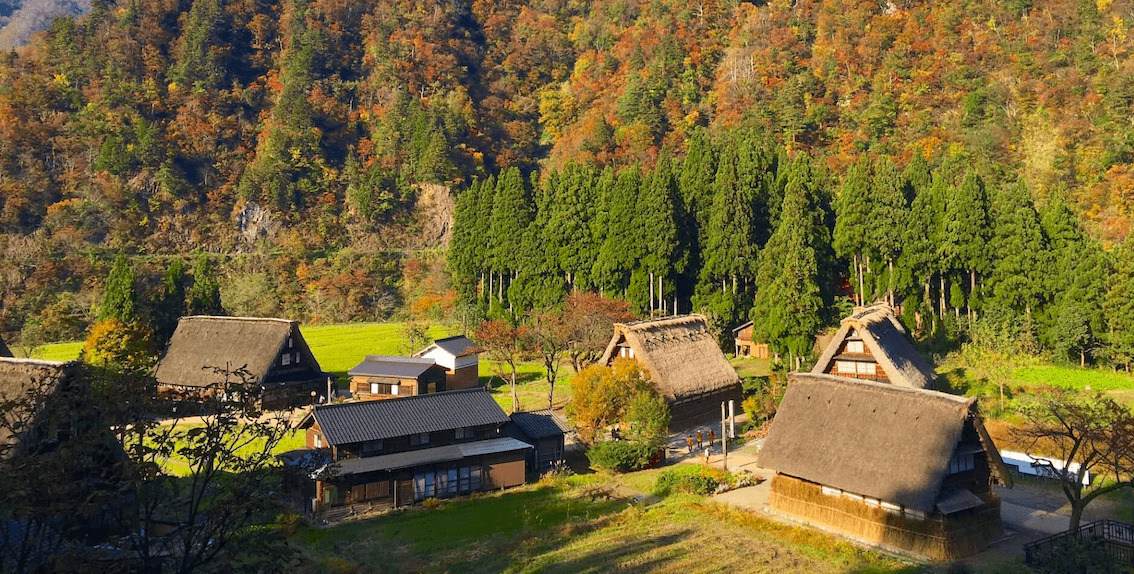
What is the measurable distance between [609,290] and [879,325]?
21.1m

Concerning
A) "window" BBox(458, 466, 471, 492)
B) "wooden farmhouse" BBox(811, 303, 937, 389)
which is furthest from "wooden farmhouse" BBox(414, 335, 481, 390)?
"wooden farmhouse" BBox(811, 303, 937, 389)

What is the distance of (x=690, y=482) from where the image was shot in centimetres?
2636

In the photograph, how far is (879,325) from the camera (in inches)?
1256

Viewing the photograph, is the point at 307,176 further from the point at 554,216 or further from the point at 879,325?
the point at 879,325

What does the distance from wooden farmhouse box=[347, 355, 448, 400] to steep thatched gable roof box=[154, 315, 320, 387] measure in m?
3.44

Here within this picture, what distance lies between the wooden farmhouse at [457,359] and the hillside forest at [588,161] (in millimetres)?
11296

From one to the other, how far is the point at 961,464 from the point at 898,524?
2386mm

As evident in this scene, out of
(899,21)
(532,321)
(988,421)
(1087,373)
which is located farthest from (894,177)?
(899,21)

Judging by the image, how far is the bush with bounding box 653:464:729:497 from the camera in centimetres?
2617

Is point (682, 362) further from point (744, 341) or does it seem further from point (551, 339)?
point (744, 341)

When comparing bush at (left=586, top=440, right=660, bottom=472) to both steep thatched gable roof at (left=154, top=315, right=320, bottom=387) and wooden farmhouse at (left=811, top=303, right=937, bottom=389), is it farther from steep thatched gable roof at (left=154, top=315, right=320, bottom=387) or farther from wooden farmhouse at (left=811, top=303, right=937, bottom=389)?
steep thatched gable roof at (left=154, top=315, right=320, bottom=387)

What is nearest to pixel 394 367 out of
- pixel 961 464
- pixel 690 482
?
pixel 690 482

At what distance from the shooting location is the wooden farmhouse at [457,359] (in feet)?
137

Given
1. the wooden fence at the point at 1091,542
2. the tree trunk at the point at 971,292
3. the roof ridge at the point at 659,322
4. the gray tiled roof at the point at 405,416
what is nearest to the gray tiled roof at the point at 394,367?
the gray tiled roof at the point at 405,416
